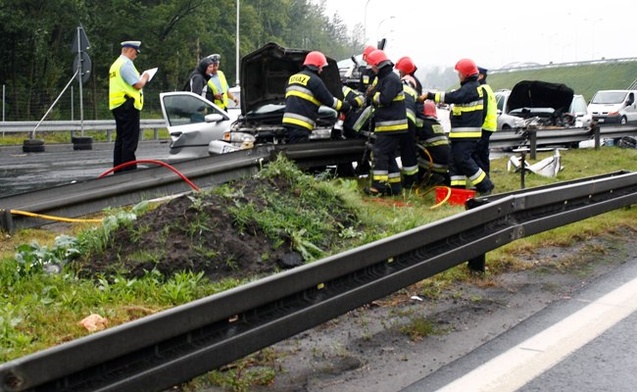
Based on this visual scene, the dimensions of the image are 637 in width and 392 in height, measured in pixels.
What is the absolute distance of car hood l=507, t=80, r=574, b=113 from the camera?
22.0 meters

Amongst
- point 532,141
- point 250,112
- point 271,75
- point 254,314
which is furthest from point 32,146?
point 254,314

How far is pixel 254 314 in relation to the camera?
12.2 ft

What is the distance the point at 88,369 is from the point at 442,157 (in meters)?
8.71

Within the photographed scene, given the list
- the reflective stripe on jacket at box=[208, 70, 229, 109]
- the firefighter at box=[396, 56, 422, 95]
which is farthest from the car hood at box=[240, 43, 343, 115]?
the reflective stripe on jacket at box=[208, 70, 229, 109]

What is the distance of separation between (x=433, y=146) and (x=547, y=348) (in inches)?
273

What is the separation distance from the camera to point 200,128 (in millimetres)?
12461

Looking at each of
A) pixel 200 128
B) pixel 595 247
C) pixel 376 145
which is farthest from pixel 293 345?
pixel 200 128

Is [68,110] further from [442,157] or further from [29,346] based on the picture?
[29,346]

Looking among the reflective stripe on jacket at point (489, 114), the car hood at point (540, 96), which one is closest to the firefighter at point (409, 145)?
the reflective stripe on jacket at point (489, 114)

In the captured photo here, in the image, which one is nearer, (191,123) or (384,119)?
(384,119)

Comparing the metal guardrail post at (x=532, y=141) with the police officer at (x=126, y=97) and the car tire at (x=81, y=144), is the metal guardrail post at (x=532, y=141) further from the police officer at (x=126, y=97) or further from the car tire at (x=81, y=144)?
the car tire at (x=81, y=144)

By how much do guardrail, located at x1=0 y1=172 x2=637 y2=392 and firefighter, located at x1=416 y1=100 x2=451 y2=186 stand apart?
204 inches

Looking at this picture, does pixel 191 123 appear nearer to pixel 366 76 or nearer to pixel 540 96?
pixel 366 76

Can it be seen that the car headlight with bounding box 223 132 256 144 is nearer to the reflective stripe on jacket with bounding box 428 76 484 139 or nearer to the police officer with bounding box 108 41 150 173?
the police officer with bounding box 108 41 150 173
